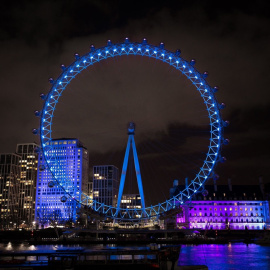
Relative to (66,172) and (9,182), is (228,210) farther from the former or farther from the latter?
(9,182)

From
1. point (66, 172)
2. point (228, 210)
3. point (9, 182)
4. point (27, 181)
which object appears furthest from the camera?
point (27, 181)

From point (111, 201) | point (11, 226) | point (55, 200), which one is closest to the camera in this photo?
point (11, 226)

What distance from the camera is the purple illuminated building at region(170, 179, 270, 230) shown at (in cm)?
11250

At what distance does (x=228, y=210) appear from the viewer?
11525 centimetres

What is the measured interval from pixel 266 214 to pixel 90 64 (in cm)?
8588

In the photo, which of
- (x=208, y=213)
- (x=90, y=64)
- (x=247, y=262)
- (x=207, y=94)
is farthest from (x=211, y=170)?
(x=208, y=213)

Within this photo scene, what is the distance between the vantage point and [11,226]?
146 metres

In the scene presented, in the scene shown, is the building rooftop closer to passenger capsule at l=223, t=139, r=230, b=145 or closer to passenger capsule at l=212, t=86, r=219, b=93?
passenger capsule at l=223, t=139, r=230, b=145

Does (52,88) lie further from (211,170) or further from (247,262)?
(247,262)

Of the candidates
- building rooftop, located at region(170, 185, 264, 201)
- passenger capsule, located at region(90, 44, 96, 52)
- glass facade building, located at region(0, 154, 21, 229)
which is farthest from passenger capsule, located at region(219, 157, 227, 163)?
glass facade building, located at region(0, 154, 21, 229)

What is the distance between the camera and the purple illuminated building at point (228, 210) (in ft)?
369

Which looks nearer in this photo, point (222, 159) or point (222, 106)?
point (222, 106)

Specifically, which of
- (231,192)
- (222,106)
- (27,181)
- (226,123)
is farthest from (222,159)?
(27,181)

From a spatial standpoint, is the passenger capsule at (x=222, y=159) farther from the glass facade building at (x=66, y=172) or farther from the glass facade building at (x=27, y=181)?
the glass facade building at (x=27, y=181)
